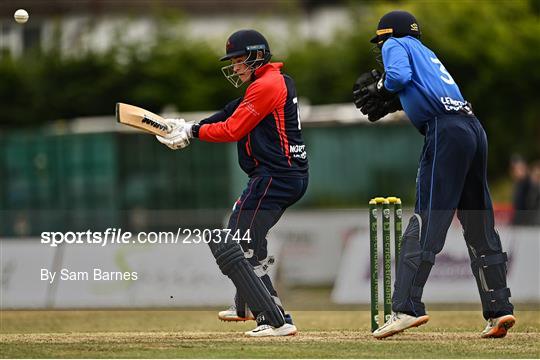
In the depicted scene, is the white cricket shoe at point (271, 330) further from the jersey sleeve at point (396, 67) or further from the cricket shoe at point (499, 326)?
the jersey sleeve at point (396, 67)

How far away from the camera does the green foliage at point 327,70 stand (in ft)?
109

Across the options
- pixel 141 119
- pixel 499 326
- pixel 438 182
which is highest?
pixel 141 119

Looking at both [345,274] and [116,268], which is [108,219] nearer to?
[345,274]

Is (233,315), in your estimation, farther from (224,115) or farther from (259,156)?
(224,115)

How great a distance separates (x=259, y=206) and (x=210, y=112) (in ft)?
82.0

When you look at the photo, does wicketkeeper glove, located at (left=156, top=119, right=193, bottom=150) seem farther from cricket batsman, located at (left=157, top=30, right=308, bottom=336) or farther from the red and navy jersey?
the red and navy jersey

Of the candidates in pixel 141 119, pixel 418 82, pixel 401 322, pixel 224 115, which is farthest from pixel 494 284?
pixel 141 119

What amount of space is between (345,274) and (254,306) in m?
8.27

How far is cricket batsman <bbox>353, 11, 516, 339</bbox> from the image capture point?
939 cm

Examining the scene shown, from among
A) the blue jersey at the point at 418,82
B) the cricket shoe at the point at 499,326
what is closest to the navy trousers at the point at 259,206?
the blue jersey at the point at 418,82

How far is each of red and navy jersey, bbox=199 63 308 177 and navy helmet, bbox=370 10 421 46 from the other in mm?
777

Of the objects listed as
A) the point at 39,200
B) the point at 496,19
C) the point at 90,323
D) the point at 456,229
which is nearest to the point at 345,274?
the point at 456,229

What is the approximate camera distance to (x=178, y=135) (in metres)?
9.85

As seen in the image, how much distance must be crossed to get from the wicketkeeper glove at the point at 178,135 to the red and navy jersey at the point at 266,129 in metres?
0.11
